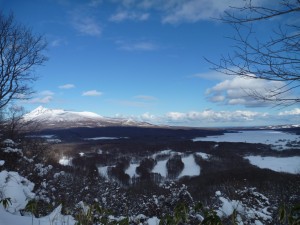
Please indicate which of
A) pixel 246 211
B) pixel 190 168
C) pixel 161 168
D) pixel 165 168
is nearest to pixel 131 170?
pixel 161 168

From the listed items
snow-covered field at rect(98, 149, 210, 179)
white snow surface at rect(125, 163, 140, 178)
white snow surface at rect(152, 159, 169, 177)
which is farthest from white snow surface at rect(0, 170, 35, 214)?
white snow surface at rect(152, 159, 169, 177)

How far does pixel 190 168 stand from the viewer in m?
100

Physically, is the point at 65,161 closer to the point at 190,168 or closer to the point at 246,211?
the point at 190,168

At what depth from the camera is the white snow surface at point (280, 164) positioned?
284 ft

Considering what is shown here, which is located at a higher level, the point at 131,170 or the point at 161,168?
the point at 161,168

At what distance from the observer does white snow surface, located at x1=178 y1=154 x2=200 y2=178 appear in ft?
302

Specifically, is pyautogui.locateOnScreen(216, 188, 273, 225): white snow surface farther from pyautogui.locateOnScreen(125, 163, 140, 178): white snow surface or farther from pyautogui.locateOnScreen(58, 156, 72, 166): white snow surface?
pyautogui.locateOnScreen(58, 156, 72, 166): white snow surface

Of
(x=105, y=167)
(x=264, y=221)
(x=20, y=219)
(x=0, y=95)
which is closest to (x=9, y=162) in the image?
(x=0, y=95)

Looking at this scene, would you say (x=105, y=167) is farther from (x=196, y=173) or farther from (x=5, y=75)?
(x=5, y=75)

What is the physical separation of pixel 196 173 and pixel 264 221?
83402 mm

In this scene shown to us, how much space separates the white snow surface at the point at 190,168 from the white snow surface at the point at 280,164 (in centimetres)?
1846

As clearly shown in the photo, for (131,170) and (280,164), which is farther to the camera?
(280,164)

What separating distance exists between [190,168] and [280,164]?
2812cm

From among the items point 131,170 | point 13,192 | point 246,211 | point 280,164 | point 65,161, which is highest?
point 13,192
